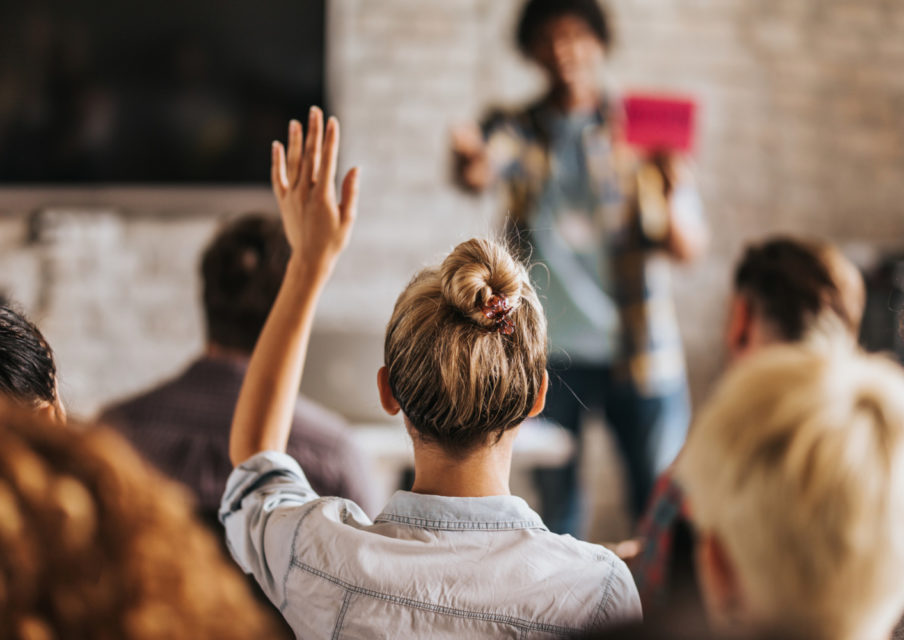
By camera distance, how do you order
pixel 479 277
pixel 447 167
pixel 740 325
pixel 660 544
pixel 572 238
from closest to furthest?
pixel 479 277
pixel 660 544
pixel 740 325
pixel 572 238
pixel 447 167

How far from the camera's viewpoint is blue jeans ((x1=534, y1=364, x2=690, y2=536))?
7.33ft

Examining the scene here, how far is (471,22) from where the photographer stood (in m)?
3.34

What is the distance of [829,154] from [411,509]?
320 cm

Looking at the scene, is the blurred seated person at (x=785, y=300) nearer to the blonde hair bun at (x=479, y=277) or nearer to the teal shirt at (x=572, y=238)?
the blonde hair bun at (x=479, y=277)

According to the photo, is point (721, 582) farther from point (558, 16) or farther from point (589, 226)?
point (558, 16)

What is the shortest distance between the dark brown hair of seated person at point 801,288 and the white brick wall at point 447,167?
1.83m

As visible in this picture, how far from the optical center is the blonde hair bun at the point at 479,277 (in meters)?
0.88

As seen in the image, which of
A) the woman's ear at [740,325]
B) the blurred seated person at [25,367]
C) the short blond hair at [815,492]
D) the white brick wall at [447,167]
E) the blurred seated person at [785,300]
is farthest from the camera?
the white brick wall at [447,167]

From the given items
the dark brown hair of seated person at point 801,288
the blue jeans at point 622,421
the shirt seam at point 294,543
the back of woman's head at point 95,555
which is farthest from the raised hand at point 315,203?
the blue jeans at point 622,421

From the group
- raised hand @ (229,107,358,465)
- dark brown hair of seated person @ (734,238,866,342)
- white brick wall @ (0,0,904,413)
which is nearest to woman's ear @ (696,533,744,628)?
raised hand @ (229,107,358,465)

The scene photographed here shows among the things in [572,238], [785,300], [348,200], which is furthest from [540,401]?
[572,238]

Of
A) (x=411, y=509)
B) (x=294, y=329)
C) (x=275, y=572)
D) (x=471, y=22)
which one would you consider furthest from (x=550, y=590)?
(x=471, y=22)

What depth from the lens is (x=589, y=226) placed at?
94.2 inches

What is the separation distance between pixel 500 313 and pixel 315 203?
29 centimetres
